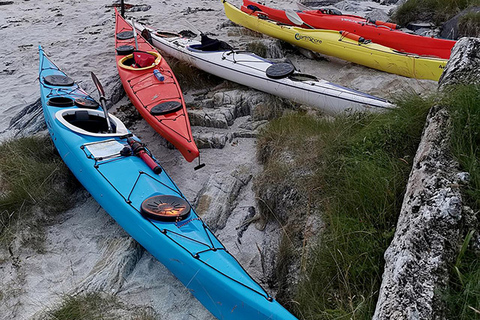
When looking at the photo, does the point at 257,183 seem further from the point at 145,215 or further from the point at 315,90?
the point at 315,90

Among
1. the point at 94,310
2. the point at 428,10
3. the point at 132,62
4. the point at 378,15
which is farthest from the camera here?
the point at 378,15

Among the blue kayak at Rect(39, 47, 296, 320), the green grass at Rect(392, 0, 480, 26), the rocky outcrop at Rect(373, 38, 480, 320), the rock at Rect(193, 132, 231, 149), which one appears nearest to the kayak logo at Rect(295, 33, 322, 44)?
the green grass at Rect(392, 0, 480, 26)

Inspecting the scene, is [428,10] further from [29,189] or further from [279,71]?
[29,189]

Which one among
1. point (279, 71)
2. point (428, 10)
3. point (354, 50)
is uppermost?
point (428, 10)

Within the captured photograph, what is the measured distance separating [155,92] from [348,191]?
3.09m

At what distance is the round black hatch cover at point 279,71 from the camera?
16.2 feet

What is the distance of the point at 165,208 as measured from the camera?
3.04 metres

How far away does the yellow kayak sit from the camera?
5004 millimetres

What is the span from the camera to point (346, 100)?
4355 mm

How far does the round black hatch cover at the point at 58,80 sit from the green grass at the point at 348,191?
9.90ft

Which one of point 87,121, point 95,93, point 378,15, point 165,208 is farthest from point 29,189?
point 378,15

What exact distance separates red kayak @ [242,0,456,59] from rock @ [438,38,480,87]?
10.1 ft

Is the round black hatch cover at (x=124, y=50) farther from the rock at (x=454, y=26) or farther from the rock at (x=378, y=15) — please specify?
the rock at (x=454, y=26)

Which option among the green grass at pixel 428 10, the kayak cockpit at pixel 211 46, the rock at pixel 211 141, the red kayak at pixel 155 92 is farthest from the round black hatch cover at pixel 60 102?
the green grass at pixel 428 10
